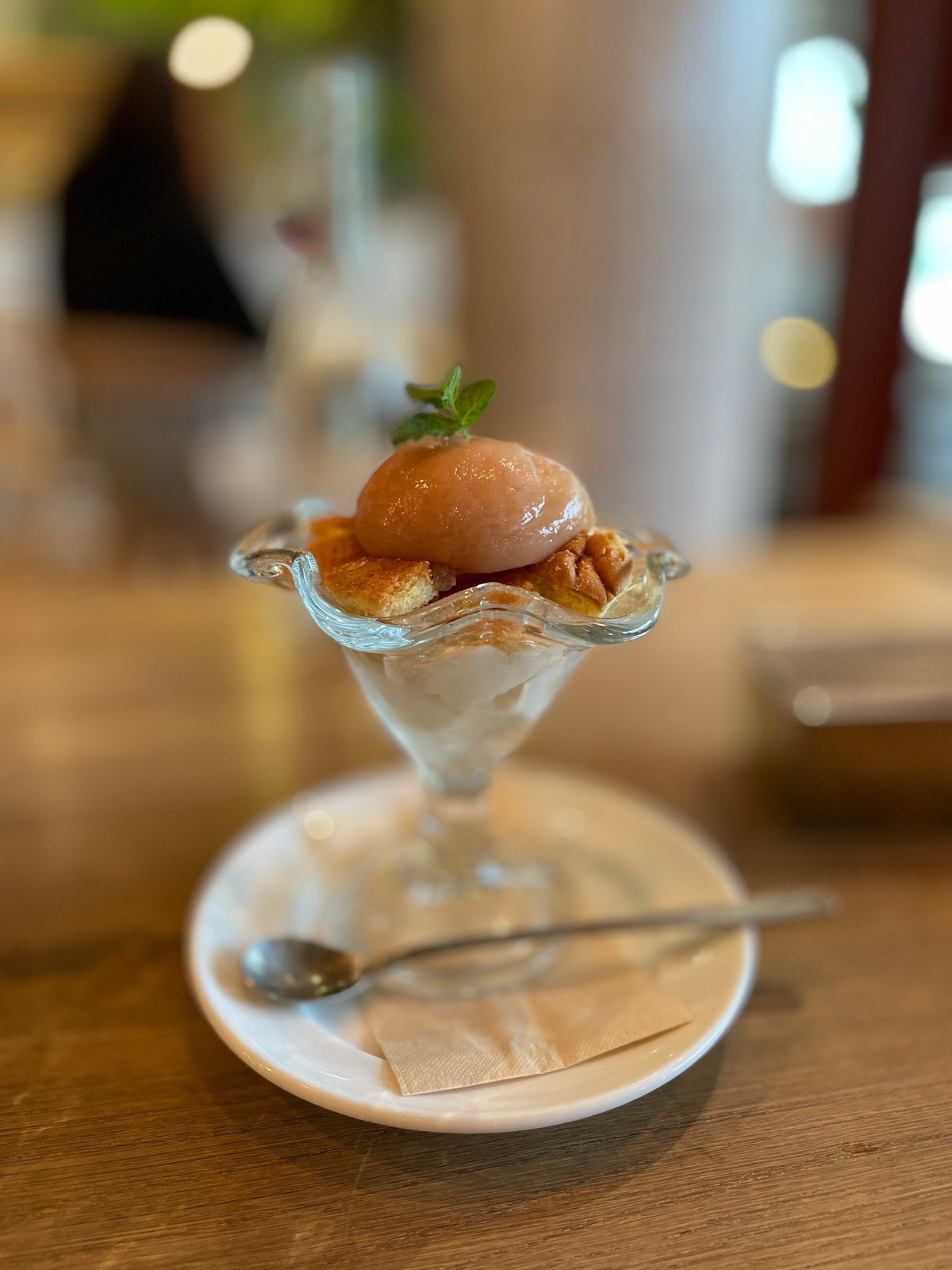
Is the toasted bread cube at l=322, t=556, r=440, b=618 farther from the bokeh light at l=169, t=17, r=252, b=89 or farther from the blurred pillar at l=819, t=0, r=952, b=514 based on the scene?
the bokeh light at l=169, t=17, r=252, b=89

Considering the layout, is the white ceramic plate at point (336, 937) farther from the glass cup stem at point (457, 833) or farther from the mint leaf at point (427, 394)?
the mint leaf at point (427, 394)

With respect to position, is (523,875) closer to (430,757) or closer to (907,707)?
(430,757)

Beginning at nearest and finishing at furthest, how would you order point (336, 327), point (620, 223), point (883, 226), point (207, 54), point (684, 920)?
point (684, 920)
point (336, 327)
point (620, 223)
point (883, 226)
point (207, 54)

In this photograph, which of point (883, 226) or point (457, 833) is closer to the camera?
point (457, 833)

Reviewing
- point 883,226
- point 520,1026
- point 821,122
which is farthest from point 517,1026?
point 821,122

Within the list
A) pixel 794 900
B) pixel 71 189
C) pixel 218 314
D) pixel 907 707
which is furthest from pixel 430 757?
pixel 71 189

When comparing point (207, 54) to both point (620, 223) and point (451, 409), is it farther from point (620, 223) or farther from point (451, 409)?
point (451, 409)

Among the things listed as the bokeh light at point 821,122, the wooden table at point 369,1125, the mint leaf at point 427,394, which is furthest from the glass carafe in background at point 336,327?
the bokeh light at point 821,122

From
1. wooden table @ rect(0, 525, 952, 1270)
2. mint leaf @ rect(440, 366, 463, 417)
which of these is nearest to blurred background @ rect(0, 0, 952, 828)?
wooden table @ rect(0, 525, 952, 1270)
